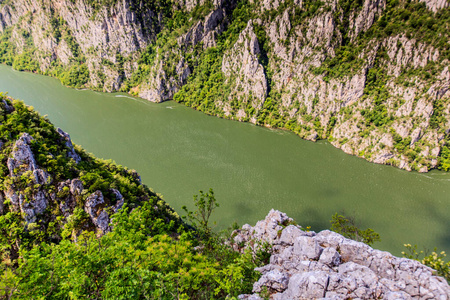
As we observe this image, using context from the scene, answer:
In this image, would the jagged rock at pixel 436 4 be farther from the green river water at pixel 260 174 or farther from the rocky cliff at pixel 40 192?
the rocky cliff at pixel 40 192

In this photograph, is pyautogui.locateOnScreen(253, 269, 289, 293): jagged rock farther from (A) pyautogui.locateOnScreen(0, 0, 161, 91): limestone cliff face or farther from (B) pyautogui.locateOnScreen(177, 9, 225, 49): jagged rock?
(A) pyautogui.locateOnScreen(0, 0, 161, 91): limestone cliff face

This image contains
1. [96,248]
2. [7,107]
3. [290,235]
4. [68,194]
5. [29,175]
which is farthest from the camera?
[7,107]

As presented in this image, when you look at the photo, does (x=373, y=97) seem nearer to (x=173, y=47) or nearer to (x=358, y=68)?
(x=358, y=68)

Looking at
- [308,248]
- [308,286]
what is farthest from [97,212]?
[308,286]

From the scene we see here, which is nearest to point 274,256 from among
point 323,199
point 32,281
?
point 32,281

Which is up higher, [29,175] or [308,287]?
[29,175]

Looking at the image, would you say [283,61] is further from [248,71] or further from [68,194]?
[68,194]
